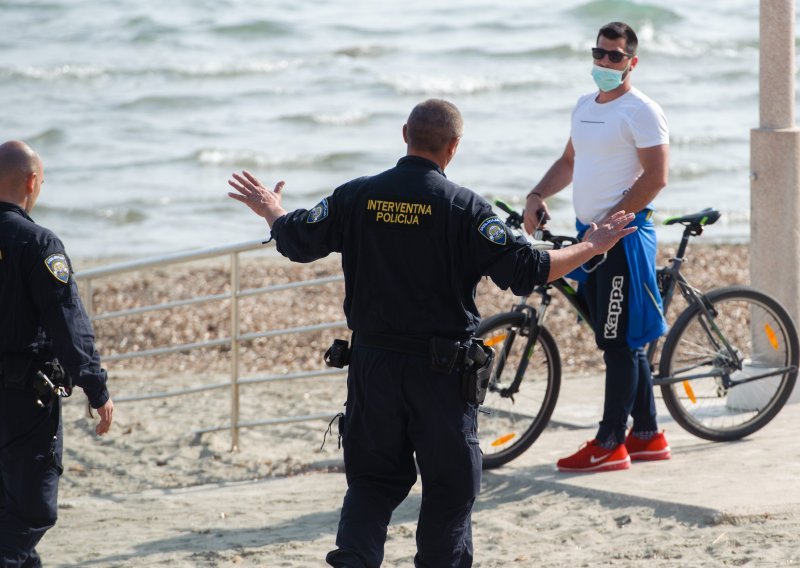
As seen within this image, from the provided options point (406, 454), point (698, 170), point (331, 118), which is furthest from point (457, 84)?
point (406, 454)

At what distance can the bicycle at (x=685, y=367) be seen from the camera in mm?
5719

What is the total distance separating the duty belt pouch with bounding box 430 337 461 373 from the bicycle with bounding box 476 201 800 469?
1.81m

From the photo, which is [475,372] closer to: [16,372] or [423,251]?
[423,251]

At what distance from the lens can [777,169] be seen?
6.32m

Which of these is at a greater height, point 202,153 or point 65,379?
point 202,153

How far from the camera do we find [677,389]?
5.95m

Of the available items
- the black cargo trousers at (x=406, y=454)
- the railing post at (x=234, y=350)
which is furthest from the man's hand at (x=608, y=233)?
the railing post at (x=234, y=350)

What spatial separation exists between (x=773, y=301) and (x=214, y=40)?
26.9m

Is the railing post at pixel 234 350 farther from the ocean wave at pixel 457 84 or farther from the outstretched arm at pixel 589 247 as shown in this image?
the ocean wave at pixel 457 84

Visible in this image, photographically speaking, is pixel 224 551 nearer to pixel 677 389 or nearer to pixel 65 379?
pixel 65 379

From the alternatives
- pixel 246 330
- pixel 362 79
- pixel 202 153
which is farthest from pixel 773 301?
pixel 362 79

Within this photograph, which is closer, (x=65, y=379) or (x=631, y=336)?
(x=65, y=379)

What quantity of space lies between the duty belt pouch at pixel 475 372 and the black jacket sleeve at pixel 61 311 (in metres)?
1.17

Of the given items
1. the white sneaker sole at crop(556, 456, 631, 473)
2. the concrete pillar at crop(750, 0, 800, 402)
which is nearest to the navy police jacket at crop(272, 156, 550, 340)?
the white sneaker sole at crop(556, 456, 631, 473)
